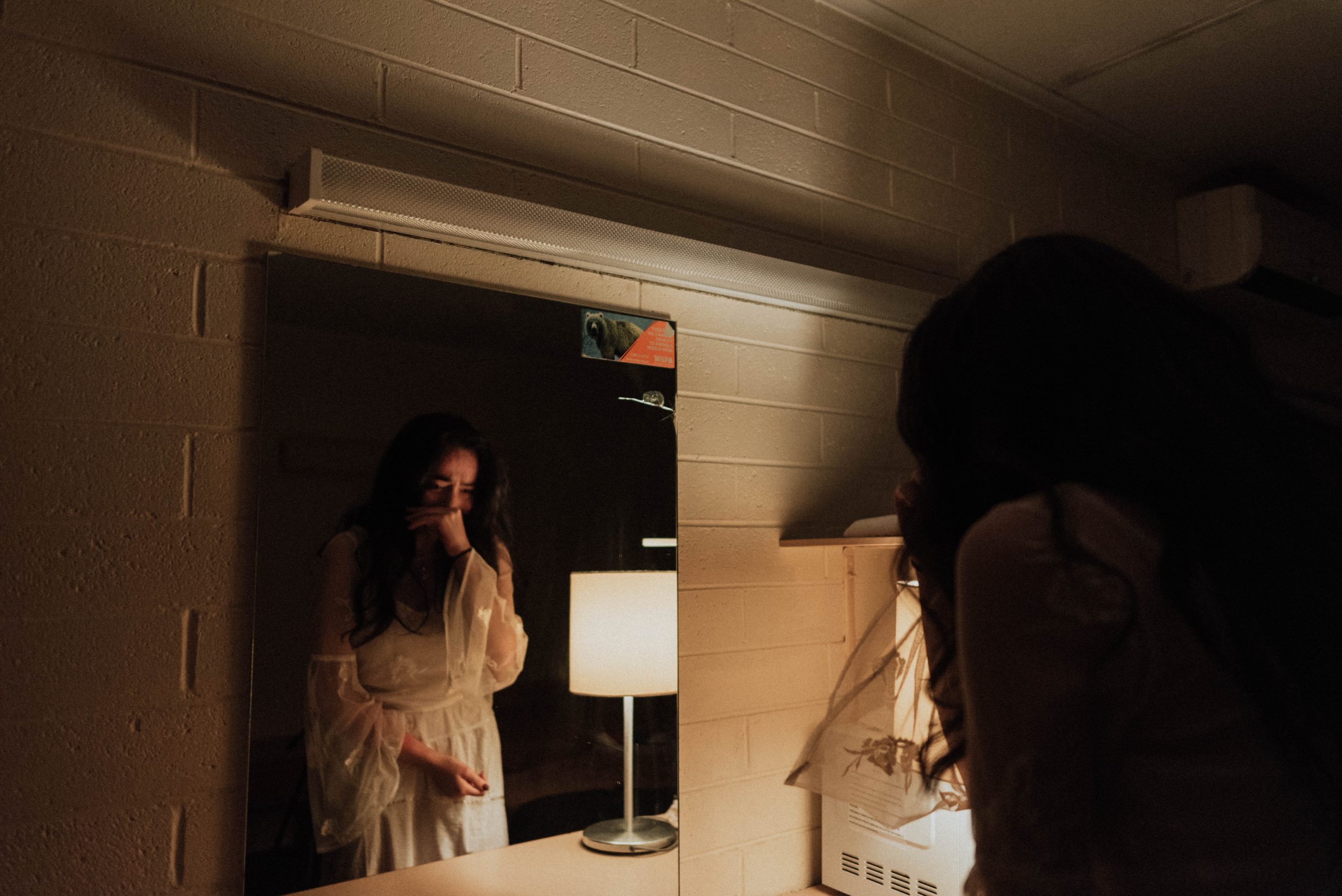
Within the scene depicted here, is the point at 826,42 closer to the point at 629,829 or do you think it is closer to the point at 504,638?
the point at 504,638

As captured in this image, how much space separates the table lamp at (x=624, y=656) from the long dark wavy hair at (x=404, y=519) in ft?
0.65

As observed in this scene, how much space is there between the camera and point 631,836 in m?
1.64

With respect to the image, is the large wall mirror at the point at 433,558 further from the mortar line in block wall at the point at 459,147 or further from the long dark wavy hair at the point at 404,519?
the mortar line in block wall at the point at 459,147

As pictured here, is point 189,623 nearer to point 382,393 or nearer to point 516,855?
point 382,393

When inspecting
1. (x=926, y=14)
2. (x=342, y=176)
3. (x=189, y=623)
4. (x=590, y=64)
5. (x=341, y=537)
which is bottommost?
(x=189, y=623)

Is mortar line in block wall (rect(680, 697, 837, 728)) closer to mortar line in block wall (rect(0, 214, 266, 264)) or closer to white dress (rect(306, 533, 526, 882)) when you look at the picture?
white dress (rect(306, 533, 526, 882))

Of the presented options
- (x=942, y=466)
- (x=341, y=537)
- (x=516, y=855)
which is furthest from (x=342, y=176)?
(x=516, y=855)

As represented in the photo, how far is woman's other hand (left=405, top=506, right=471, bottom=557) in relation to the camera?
1.45 metres

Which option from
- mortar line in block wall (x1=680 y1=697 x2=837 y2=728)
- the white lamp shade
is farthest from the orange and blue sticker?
mortar line in block wall (x1=680 y1=697 x2=837 y2=728)

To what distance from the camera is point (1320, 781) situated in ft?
2.53

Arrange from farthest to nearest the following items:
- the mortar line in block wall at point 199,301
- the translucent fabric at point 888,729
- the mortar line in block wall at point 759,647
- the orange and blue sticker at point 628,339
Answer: the mortar line in block wall at point 759,647
the orange and blue sticker at point 628,339
the translucent fabric at point 888,729
the mortar line in block wall at point 199,301

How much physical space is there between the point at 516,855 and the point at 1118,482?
1.13 meters

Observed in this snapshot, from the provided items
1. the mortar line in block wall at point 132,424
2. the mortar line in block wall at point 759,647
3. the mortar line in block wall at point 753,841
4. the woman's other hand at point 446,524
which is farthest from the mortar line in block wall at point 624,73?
the mortar line in block wall at point 753,841

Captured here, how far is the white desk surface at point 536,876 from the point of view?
1383 mm
